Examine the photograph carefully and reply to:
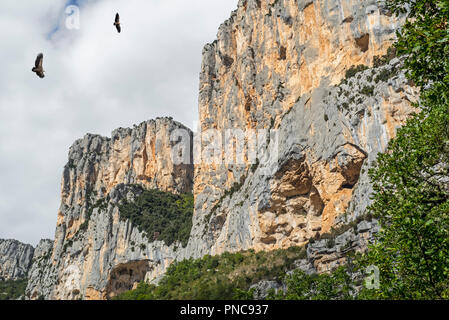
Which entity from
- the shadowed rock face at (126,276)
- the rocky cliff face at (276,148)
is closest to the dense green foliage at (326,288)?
the rocky cliff face at (276,148)

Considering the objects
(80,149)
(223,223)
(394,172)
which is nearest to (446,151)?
(394,172)

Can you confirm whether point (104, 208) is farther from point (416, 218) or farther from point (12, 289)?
point (416, 218)

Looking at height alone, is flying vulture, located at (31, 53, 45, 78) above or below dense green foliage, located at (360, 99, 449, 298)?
above

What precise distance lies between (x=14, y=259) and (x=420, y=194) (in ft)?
611

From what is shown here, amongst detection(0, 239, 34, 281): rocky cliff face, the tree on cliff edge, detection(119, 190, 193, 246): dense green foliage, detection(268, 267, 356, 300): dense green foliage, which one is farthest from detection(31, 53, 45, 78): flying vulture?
detection(0, 239, 34, 281): rocky cliff face

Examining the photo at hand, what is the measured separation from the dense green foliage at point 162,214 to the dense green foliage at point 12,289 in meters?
54.9

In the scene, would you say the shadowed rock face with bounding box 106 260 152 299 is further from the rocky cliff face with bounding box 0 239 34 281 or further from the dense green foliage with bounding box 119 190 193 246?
the rocky cliff face with bounding box 0 239 34 281

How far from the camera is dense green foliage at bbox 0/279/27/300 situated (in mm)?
131125

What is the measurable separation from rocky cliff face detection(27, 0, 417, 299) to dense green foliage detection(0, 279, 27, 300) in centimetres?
1483

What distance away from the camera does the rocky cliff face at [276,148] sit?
44688 millimetres

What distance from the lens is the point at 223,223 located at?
75125 mm

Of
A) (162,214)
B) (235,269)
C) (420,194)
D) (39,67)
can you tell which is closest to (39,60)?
(39,67)

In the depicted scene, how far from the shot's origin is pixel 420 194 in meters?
12.0

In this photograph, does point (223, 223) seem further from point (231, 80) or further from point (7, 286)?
point (7, 286)
